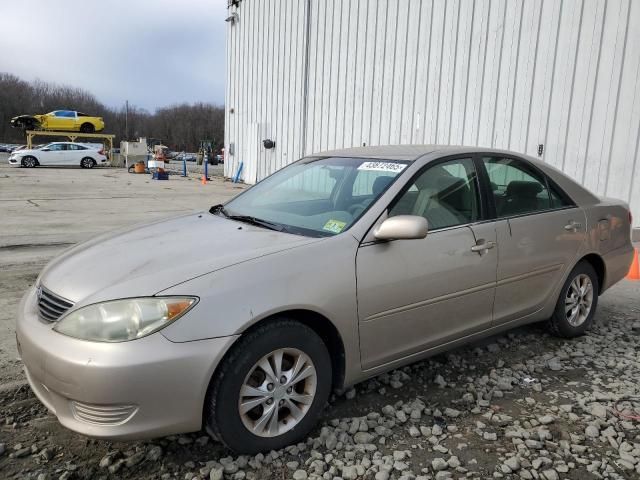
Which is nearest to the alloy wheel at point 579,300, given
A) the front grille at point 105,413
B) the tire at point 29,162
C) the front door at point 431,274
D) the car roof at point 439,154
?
the car roof at point 439,154

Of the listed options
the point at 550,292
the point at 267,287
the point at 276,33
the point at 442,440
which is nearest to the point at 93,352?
the point at 267,287

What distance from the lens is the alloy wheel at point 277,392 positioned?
2.43m

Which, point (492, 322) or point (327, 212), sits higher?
point (327, 212)

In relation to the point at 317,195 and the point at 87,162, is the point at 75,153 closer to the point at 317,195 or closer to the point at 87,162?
the point at 87,162

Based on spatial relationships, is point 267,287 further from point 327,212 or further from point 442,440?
point 442,440

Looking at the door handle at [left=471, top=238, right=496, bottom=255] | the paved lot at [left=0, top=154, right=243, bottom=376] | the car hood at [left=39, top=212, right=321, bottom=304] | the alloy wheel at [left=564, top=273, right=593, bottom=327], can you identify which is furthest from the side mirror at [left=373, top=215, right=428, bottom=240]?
the paved lot at [left=0, top=154, right=243, bottom=376]

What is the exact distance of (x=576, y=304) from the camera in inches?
164

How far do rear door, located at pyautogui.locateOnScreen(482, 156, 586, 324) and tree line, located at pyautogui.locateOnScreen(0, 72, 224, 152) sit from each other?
92.4 meters

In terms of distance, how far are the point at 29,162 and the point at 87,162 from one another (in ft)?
9.93

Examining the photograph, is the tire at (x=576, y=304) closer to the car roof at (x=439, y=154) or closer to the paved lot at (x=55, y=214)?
the car roof at (x=439, y=154)

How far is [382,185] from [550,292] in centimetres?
169

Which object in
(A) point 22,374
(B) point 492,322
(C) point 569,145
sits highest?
(C) point 569,145

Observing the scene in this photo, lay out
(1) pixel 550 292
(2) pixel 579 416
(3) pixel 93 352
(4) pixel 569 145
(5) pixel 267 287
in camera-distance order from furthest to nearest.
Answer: (4) pixel 569 145 < (1) pixel 550 292 < (2) pixel 579 416 < (5) pixel 267 287 < (3) pixel 93 352

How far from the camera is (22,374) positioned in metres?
3.32
